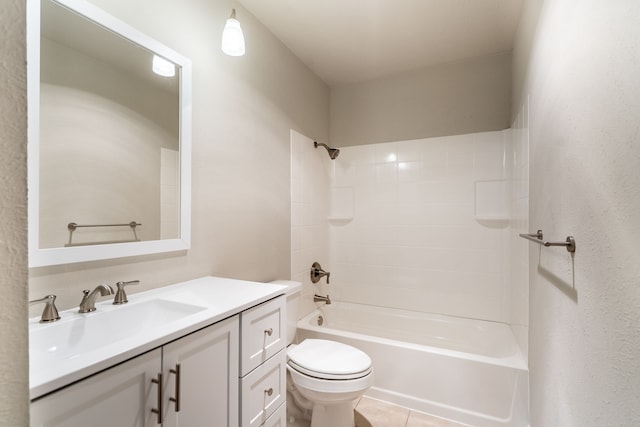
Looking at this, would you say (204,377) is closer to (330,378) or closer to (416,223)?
(330,378)

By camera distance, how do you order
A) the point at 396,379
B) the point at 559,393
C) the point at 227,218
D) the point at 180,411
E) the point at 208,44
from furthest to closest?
the point at 396,379, the point at 227,218, the point at 208,44, the point at 559,393, the point at 180,411

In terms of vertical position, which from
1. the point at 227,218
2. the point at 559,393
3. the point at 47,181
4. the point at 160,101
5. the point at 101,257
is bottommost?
the point at 559,393

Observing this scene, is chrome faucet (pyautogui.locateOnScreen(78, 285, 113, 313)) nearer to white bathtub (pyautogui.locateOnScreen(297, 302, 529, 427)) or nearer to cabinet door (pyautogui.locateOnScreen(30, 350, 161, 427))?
cabinet door (pyautogui.locateOnScreen(30, 350, 161, 427))

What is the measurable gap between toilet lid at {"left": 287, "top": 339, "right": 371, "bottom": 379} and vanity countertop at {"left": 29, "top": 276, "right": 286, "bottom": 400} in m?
0.56

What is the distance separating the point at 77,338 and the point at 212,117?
1132mm

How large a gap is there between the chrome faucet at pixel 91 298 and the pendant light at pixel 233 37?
1.18 metres

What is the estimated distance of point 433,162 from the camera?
257cm

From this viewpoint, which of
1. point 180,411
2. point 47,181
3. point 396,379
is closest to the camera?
point 180,411

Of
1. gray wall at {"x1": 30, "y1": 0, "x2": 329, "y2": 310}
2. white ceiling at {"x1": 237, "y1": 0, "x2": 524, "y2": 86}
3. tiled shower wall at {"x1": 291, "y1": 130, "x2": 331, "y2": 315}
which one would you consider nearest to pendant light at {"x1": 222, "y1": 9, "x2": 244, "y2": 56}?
gray wall at {"x1": 30, "y1": 0, "x2": 329, "y2": 310}

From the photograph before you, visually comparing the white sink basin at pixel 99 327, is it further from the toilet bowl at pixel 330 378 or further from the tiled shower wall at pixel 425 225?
the tiled shower wall at pixel 425 225

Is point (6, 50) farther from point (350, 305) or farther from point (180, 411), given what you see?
point (350, 305)

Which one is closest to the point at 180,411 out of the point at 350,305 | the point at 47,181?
the point at 47,181

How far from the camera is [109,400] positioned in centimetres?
70

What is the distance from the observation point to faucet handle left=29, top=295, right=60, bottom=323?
901mm
